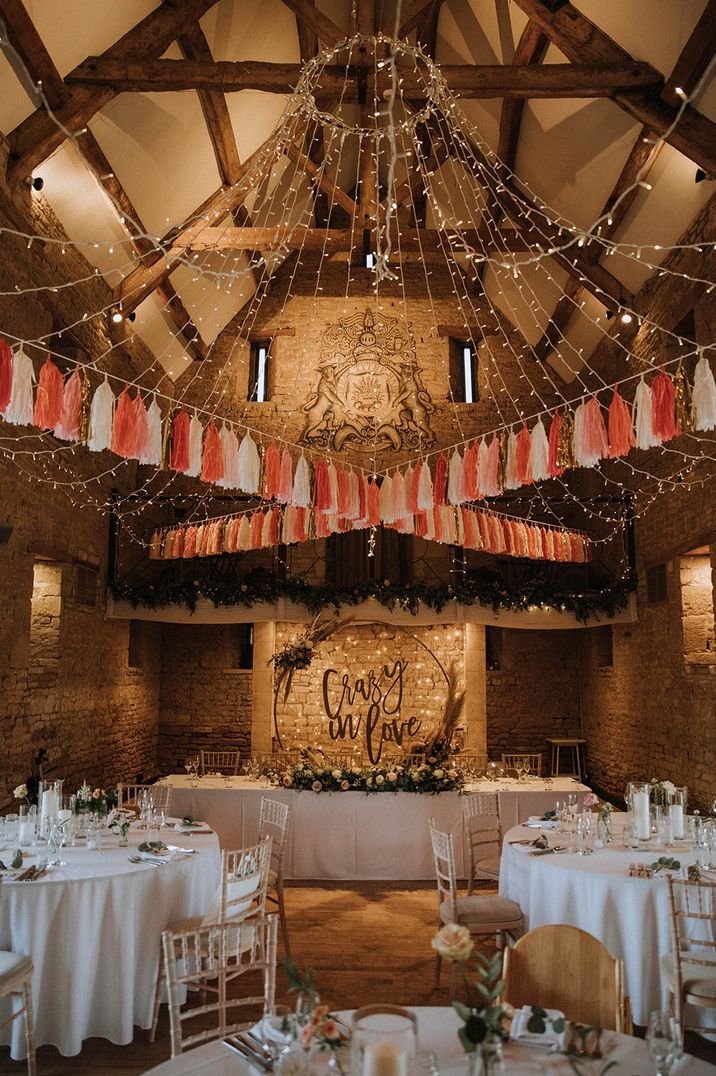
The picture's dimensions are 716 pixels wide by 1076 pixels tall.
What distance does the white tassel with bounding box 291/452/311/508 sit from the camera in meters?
7.32

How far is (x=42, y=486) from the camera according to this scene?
8203 millimetres

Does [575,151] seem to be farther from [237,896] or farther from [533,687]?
[237,896]

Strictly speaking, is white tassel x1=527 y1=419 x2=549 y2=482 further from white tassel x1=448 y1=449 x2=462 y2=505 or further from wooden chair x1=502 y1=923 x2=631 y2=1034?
wooden chair x1=502 y1=923 x2=631 y2=1034

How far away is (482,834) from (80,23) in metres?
8.10

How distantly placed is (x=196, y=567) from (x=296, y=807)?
5.78m

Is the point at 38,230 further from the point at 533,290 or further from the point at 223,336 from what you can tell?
the point at 533,290

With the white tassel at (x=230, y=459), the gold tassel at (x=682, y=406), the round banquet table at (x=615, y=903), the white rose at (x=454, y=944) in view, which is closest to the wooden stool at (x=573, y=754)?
the round banquet table at (x=615, y=903)

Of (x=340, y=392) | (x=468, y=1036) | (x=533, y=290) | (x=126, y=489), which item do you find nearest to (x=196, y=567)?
(x=126, y=489)

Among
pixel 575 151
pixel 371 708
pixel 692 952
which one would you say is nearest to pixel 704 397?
pixel 692 952

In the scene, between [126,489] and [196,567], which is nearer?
[126,489]

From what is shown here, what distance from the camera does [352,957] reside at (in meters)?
5.31

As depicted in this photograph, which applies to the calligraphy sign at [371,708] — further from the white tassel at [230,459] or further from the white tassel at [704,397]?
the white tassel at [704,397]

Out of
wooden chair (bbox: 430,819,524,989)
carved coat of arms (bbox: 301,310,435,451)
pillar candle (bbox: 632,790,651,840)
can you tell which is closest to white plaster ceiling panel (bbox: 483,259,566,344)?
carved coat of arms (bbox: 301,310,435,451)

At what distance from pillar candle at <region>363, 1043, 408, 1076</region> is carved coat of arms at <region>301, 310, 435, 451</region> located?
1159 cm
